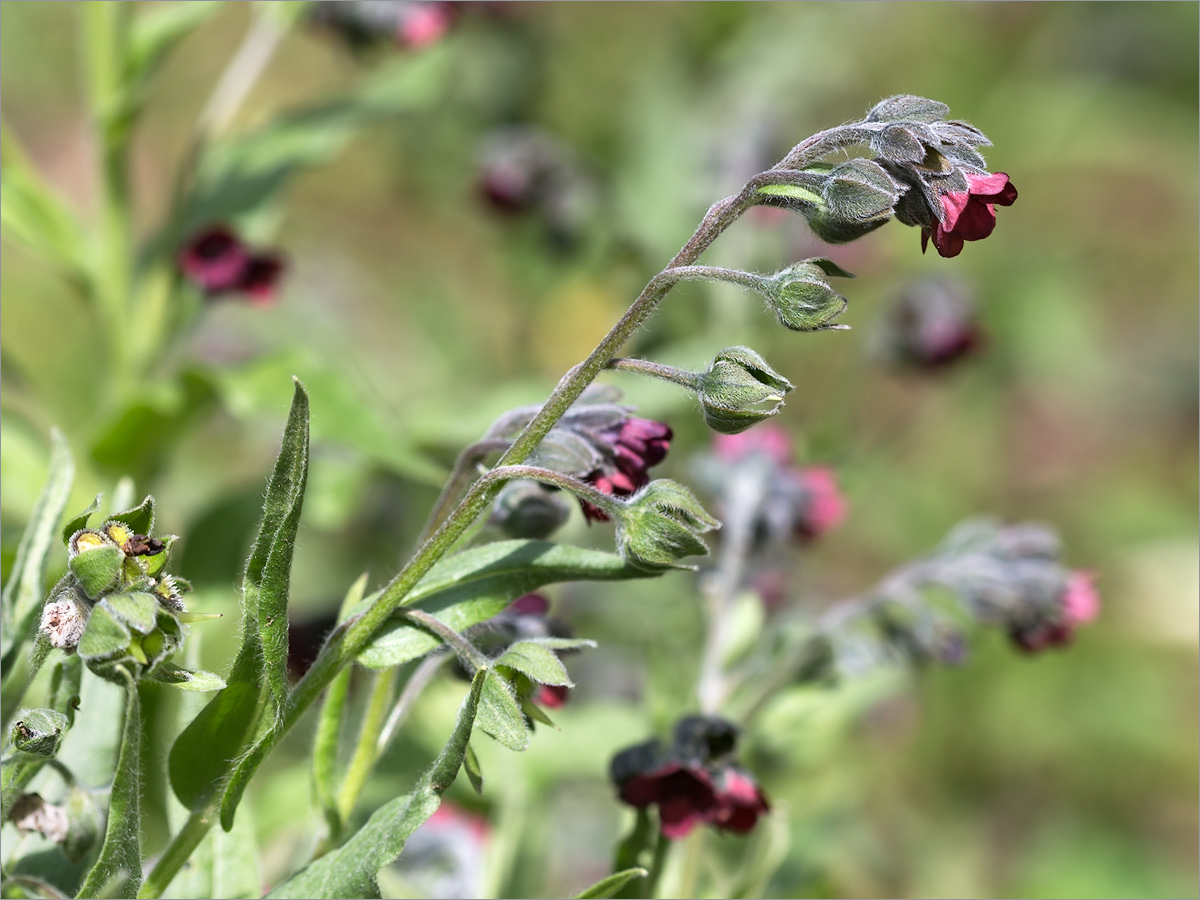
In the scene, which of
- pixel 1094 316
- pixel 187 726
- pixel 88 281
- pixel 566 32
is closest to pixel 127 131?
pixel 88 281

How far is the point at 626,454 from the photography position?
160cm

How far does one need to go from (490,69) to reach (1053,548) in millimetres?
3261

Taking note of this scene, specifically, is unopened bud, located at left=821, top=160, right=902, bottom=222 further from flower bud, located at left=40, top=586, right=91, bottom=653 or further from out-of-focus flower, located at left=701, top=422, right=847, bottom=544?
out-of-focus flower, located at left=701, top=422, right=847, bottom=544

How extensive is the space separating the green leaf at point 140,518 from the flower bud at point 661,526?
0.53m

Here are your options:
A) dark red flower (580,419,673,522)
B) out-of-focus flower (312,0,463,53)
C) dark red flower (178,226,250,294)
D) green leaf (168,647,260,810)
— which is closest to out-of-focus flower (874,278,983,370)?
out-of-focus flower (312,0,463,53)

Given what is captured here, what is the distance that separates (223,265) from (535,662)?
1.60 m

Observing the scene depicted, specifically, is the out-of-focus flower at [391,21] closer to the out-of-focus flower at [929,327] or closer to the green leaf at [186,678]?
the out-of-focus flower at [929,327]

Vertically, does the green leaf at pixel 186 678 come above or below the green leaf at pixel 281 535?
below

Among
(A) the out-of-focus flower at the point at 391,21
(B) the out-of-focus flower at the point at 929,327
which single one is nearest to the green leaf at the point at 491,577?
(A) the out-of-focus flower at the point at 391,21

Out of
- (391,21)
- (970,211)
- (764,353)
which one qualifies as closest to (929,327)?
(764,353)

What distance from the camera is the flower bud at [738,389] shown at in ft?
4.46

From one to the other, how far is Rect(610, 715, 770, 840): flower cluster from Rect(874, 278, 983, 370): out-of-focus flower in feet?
6.86

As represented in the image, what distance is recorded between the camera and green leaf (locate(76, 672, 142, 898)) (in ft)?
4.21

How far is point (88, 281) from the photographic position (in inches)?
108
